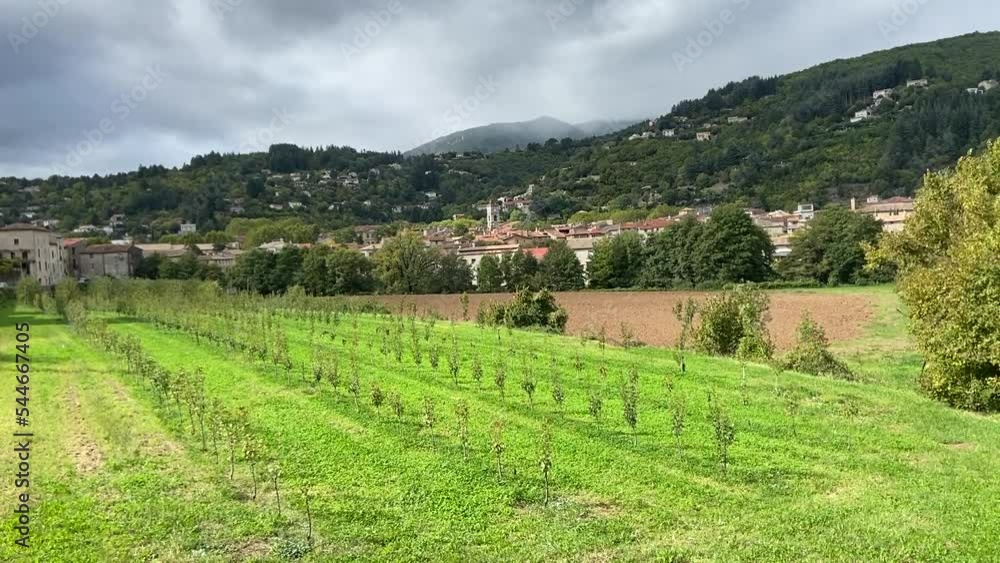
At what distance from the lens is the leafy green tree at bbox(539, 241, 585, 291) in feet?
257

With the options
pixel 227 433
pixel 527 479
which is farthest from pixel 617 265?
pixel 227 433

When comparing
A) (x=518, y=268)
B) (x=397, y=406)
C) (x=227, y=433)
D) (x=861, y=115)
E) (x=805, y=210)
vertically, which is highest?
(x=861, y=115)

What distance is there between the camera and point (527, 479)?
10.9 meters

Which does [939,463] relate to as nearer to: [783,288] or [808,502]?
[808,502]

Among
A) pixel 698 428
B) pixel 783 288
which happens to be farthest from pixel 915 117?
pixel 698 428

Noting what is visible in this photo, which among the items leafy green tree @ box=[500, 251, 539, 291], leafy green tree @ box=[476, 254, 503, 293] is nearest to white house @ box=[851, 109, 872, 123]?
leafy green tree @ box=[500, 251, 539, 291]

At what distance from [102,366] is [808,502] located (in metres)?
23.1

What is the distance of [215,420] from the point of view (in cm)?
1267

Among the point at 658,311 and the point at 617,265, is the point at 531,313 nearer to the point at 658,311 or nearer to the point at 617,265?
the point at 658,311

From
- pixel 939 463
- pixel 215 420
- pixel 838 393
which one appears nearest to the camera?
pixel 939 463

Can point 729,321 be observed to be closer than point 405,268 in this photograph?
Yes

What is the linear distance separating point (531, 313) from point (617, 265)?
43.0m

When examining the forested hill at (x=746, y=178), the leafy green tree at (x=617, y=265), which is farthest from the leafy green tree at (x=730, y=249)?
the forested hill at (x=746, y=178)

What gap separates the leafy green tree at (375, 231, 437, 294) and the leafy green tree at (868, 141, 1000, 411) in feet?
191
